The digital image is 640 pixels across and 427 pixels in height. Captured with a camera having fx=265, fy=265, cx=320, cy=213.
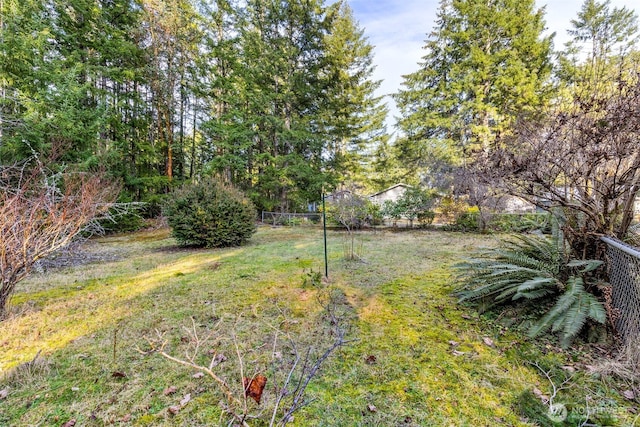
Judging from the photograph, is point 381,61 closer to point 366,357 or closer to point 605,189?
point 605,189

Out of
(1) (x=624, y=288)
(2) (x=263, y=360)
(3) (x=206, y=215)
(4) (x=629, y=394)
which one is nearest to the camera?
(4) (x=629, y=394)

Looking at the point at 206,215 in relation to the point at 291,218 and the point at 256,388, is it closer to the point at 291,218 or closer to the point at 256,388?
the point at 256,388

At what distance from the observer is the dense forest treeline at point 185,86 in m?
8.48

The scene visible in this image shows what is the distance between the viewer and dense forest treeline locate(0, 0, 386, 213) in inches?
334

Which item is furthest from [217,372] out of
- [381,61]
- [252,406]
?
[381,61]

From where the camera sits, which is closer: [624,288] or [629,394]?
[629,394]

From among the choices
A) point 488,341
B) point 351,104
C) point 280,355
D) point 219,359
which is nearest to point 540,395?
point 488,341

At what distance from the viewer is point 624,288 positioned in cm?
223

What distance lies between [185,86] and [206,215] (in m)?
9.71

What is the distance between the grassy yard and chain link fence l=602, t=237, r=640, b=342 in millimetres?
455

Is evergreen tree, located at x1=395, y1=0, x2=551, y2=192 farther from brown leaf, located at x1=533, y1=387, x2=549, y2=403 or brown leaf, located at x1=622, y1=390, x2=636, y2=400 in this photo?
brown leaf, located at x1=533, y1=387, x2=549, y2=403

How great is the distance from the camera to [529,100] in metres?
13.8

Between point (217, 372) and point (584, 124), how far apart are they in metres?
3.88

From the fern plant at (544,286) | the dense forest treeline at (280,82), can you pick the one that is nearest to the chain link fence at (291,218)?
the dense forest treeline at (280,82)
